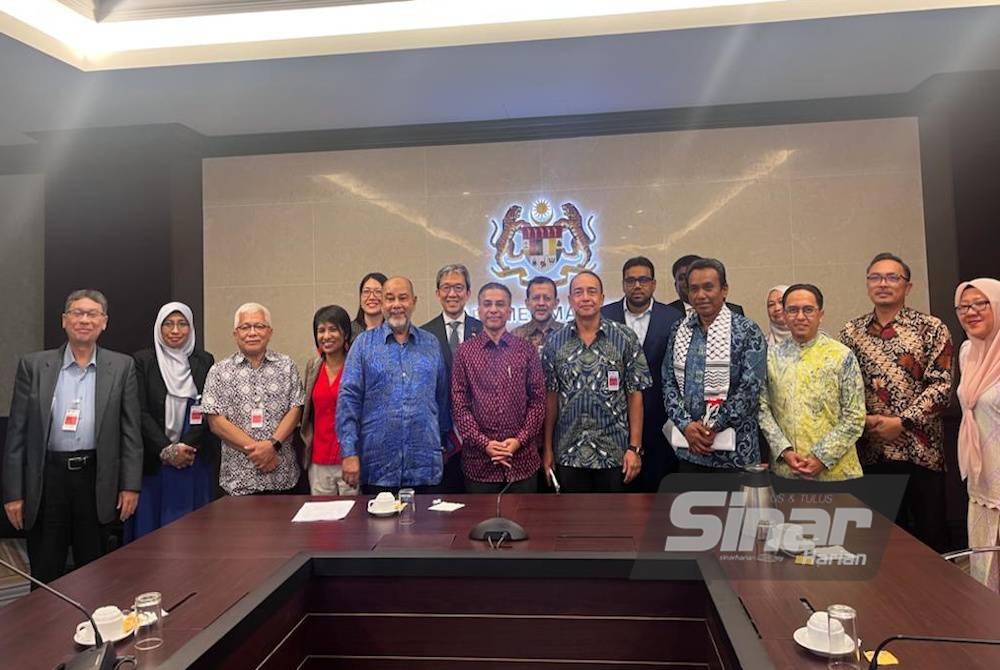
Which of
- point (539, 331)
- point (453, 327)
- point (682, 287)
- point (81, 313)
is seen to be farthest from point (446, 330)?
point (81, 313)

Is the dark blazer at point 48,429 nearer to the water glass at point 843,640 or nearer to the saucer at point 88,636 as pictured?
the saucer at point 88,636

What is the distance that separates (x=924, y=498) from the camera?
3189mm

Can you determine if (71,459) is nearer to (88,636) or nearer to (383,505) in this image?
(383,505)

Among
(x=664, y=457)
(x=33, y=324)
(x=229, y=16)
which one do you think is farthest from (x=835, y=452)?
(x=33, y=324)

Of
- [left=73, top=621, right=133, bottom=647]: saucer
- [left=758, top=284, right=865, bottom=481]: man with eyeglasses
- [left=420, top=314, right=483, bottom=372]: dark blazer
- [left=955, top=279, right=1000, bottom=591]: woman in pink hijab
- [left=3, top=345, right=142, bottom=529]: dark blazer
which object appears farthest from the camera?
[left=420, top=314, right=483, bottom=372]: dark blazer

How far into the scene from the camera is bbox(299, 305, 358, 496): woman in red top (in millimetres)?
3541

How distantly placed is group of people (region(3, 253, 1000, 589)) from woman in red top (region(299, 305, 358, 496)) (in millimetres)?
15

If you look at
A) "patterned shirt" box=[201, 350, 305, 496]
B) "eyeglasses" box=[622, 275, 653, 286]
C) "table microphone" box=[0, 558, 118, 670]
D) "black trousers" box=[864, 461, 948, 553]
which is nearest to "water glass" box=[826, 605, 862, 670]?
"table microphone" box=[0, 558, 118, 670]

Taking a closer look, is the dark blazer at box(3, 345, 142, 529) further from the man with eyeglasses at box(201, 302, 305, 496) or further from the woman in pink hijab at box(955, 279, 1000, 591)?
the woman in pink hijab at box(955, 279, 1000, 591)

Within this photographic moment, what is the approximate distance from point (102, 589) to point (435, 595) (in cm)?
84

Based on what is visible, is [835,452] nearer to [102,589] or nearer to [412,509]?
[412,509]

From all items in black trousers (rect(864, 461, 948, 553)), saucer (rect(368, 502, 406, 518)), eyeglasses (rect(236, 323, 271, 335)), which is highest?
eyeglasses (rect(236, 323, 271, 335))

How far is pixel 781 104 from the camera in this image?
496 centimetres

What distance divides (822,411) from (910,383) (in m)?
0.50
